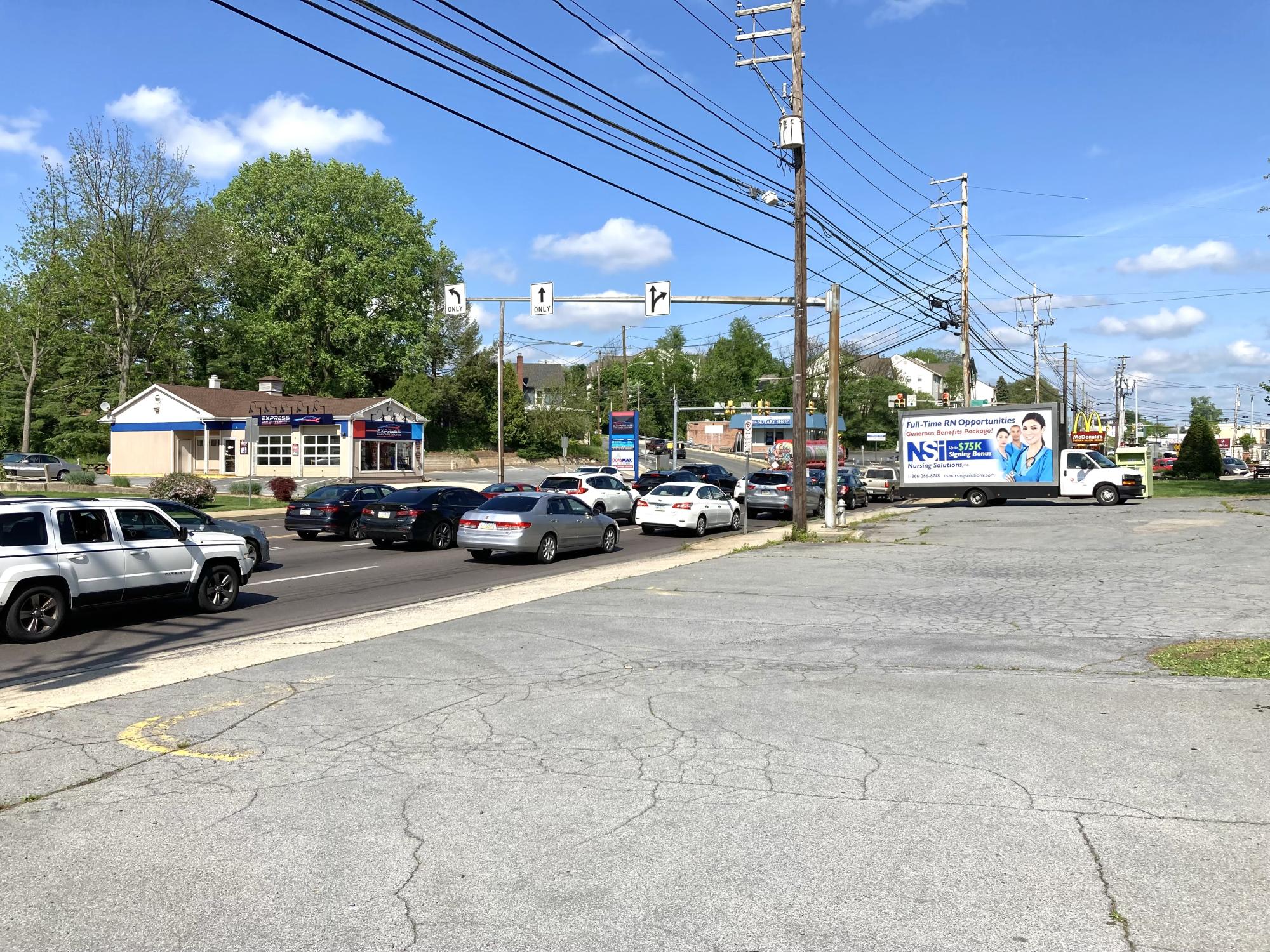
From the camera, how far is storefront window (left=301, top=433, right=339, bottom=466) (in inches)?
2309

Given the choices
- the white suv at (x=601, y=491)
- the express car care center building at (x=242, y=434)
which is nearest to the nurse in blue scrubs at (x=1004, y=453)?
the white suv at (x=601, y=491)

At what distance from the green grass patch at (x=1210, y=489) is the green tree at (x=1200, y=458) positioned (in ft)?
19.2

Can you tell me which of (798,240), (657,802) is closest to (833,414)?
(798,240)

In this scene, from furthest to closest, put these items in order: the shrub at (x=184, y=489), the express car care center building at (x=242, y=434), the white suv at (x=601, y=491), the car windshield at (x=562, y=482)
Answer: the express car care center building at (x=242, y=434), the shrub at (x=184, y=489), the car windshield at (x=562, y=482), the white suv at (x=601, y=491)

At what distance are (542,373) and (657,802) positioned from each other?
444 feet

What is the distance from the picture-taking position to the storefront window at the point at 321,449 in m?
58.7

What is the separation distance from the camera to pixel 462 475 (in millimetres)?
67125

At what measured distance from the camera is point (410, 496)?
79.9ft

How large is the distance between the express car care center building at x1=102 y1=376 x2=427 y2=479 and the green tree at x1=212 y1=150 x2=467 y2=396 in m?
9.93

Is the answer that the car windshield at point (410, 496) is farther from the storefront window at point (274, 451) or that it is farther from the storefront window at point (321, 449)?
the storefront window at point (274, 451)

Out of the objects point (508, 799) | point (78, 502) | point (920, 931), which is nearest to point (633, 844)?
point (508, 799)

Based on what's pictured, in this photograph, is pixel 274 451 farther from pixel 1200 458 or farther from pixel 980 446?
pixel 1200 458

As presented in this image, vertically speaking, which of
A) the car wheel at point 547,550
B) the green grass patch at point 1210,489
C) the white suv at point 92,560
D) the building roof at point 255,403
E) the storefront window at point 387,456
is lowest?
the car wheel at point 547,550

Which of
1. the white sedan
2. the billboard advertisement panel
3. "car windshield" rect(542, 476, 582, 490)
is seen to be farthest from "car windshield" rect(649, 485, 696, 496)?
the billboard advertisement panel
